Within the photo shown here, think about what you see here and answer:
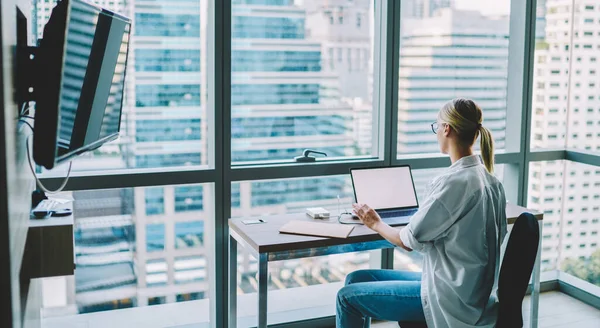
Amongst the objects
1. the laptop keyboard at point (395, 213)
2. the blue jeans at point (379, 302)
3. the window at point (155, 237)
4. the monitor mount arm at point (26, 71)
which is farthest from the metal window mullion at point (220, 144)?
the monitor mount arm at point (26, 71)

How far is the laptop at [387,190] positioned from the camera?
3271mm

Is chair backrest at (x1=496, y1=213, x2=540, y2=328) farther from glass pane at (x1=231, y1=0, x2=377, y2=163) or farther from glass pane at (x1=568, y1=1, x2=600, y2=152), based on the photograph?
glass pane at (x1=568, y1=1, x2=600, y2=152)

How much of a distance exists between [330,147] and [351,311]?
1.25 m

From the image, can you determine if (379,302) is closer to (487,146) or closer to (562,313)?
(487,146)

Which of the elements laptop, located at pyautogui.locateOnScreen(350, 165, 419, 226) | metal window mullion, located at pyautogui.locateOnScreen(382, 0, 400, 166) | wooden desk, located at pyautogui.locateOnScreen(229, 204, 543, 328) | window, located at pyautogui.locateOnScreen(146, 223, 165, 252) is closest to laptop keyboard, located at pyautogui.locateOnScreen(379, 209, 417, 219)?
laptop, located at pyautogui.locateOnScreen(350, 165, 419, 226)

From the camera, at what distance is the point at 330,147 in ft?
12.1

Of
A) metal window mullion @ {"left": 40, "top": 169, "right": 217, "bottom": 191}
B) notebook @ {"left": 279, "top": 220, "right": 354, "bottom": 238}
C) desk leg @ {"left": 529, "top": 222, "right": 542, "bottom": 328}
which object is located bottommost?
desk leg @ {"left": 529, "top": 222, "right": 542, "bottom": 328}

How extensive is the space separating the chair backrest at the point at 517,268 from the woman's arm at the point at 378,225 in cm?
43

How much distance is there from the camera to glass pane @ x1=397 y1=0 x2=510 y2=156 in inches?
151

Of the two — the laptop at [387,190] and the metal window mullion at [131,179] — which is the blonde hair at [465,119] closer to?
the laptop at [387,190]

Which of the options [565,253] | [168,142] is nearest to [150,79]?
[168,142]

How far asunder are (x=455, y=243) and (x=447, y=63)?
5.91 feet

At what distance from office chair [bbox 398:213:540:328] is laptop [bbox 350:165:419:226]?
870mm

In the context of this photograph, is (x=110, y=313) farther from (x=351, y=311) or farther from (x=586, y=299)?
(x=586, y=299)
